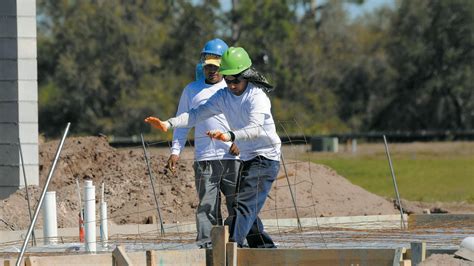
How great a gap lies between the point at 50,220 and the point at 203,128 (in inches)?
88.8

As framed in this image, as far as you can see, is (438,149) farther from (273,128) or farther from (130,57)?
(273,128)

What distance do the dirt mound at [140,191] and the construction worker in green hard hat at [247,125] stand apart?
5.35 m

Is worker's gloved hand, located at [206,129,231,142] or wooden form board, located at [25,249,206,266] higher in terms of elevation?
worker's gloved hand, located at [206,129,231,142]

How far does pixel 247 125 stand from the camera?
10.6 m

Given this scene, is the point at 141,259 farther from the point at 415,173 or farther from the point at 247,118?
the point at 415,173

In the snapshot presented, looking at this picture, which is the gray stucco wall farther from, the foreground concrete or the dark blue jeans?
the dark blue jeans

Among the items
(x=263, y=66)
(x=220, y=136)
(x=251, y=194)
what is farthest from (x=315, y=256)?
(x=263, y=66)

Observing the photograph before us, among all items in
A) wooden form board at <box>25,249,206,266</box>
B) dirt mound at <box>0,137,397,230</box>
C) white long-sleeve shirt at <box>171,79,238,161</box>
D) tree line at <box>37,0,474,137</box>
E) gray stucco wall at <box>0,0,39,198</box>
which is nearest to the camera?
wooden form board at <box>25,249,206,266</box>

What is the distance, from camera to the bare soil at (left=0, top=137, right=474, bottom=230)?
17031 millimetres

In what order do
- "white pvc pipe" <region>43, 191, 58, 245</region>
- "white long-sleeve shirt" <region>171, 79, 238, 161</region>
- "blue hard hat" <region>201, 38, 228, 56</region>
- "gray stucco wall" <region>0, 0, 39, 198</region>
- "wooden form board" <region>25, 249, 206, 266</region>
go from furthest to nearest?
"gray stucco wall" <region>0, 0, 39, 198</region> < "white pvc pipe" <region>43, 191, 58, 245</region> < "blue hard hat" <region>201, 38, 228, 56</region> < "white long-sleeve shirt" <region>171, 79, 238, 161</region> < "wooden form board" <region>25, 249, 206, 266</region>

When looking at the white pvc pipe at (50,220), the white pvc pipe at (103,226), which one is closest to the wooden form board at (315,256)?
the white pvc pipe at (103,226)

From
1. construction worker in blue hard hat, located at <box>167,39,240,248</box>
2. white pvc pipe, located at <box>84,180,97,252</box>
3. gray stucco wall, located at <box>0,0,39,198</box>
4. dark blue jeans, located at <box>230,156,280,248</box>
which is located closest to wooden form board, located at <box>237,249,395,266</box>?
dark blue jeans, located at <box>230,156,280,248</box>

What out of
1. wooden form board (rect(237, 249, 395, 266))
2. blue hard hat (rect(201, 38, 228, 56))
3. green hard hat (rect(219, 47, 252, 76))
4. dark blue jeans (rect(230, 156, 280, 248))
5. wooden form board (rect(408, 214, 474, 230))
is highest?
blue hard hat (rect(201, 38, 228, 56))

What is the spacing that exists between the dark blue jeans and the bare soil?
541 cm
